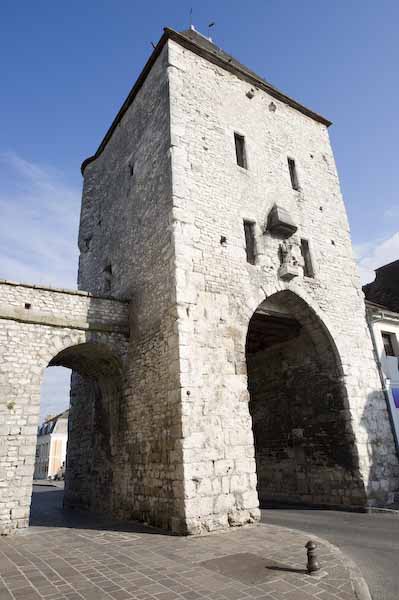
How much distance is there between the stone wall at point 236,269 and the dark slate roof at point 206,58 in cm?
21

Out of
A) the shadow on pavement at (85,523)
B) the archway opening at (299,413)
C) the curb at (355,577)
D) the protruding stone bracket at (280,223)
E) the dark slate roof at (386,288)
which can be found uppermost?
the dark slate roof at (386,288)

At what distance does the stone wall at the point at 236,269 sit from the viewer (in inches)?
279

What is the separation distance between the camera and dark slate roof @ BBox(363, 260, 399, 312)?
16.0 m

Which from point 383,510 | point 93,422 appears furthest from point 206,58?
point 383,510

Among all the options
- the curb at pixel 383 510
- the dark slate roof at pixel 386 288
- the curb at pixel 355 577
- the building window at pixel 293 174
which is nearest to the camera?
the curb at pixel 355 577

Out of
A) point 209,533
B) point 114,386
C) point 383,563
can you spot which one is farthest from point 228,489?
point 114,386

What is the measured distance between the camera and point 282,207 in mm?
10734

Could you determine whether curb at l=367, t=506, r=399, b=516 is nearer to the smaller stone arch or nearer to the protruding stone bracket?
the smaller stone arch

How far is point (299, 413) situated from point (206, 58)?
1034cm

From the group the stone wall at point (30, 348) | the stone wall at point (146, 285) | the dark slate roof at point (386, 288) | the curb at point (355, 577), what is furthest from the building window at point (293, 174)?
the curb at point (355, 577)

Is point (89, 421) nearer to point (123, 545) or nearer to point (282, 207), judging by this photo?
point (123, 545)

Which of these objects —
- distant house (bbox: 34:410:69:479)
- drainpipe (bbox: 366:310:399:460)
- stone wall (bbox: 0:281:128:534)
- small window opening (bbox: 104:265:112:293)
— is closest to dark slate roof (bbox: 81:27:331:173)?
small window opening (bbox: 104:265:112:293)

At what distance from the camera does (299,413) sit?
11086 millimetres

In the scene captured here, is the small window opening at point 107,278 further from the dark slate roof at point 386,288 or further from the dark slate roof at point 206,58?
the dark slate roof at point 386,288
